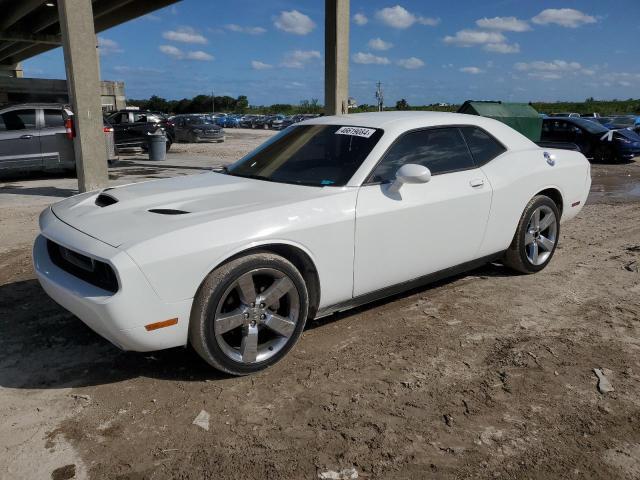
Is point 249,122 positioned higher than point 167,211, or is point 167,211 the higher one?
point 167,211

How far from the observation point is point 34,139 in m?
11.2

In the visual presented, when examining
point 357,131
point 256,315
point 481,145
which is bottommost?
point 256,315

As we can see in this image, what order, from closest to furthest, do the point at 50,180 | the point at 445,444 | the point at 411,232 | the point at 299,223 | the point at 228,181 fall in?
1. the point at 445,444
2. the point at 299,223
3. the point at 411,232
4. the point at 228,181
5. the point at 50,180

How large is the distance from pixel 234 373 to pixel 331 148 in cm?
179

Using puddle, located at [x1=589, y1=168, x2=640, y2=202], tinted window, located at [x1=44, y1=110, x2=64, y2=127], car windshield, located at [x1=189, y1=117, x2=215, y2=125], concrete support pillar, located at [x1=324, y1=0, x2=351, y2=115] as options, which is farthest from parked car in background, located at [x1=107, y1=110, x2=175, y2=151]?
puddle, located at [x1=589, y1=168, x2=640, y2=202]

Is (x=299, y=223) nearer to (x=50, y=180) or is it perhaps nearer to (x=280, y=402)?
(x=280, y=402)

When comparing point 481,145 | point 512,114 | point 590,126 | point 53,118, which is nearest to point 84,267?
point 481,145

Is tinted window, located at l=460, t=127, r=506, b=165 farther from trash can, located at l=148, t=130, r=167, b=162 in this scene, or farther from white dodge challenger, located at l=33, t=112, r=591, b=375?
trash can, located at l=148, t=130, r=167, b=162

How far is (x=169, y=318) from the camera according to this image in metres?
2.77

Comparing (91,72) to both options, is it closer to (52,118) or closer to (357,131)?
(52,118)

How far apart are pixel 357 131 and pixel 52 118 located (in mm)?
9884

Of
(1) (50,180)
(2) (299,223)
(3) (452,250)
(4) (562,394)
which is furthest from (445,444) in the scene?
(1) (50,180)

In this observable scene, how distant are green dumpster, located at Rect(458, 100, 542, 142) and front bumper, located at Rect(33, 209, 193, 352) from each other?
13061 mm

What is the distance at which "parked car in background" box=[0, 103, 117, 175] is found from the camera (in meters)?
11.0
